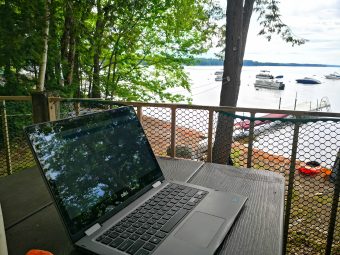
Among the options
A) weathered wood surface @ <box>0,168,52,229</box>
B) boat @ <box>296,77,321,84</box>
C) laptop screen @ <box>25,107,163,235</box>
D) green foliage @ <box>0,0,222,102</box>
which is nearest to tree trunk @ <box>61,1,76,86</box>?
green foliage @ <box>0,0,222,102</box>

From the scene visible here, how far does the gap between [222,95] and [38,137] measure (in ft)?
17.7

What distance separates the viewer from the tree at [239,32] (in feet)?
17.7

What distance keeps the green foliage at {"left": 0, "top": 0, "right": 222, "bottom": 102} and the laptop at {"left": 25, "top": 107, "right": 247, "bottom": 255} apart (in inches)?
163

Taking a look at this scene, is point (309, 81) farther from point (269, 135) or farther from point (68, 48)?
point (269, 135)

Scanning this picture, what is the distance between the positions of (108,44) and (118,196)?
22.7 ft

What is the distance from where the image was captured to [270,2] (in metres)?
6.08

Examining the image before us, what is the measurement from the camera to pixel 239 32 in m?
5.43

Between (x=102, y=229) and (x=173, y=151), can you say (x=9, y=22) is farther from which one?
(x=102, y=229)

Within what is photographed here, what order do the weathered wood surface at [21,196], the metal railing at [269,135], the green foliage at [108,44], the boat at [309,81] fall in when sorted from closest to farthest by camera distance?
the weathered wood surface at [21,196], the metal railing at [269,135], the green foliage at [108,44], the boat at [309,81]

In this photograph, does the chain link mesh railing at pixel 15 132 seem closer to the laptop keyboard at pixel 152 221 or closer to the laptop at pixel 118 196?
the laptop at pixel 118 196

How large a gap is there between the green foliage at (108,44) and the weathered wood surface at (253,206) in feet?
14.0

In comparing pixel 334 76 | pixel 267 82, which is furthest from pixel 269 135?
pixel 334 76

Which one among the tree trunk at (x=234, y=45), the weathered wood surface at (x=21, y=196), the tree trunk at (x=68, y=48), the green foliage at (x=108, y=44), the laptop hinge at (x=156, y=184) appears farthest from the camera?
the tree trunk at (x=68, y=48)

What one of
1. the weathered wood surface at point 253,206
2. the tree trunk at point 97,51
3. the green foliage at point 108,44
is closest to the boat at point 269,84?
the green foliage at point 108,44
